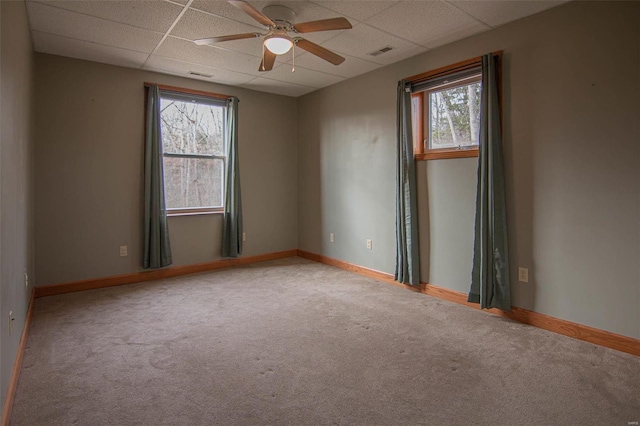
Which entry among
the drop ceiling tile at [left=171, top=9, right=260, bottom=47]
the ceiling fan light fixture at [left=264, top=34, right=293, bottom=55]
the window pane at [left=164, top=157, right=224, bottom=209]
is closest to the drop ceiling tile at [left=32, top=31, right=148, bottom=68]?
the drop ceiling tile at [left=171, top=9, right=260, bottom=47]

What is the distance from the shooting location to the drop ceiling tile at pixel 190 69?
407 cm

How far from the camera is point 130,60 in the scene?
4.00 m

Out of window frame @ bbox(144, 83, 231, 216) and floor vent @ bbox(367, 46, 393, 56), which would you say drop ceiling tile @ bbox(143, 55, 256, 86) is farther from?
floor vent @ bbox(367, 46, 393, 56)

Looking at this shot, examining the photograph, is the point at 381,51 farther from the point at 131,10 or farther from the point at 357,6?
the point at 131,10

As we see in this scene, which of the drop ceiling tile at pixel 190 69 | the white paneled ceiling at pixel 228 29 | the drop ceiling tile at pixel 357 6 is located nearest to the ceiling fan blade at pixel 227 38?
the white paneled ceiling at pixel 228 29

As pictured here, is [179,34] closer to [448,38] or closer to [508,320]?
[448,38]

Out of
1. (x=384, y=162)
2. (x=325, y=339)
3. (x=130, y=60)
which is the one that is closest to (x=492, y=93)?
(x=384, y=162)

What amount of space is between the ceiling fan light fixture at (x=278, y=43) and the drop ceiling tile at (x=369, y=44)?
71 cm

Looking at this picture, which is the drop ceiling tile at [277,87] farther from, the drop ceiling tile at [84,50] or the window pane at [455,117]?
the window pane at [455,117]

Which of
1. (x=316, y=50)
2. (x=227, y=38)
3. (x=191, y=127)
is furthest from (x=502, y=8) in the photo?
(x=191, y=127)

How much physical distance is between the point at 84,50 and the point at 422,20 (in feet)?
10.6

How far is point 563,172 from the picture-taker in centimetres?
283

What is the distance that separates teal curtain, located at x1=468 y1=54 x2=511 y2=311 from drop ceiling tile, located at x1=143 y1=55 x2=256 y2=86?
9.18 ft

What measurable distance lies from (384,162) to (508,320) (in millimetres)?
2087
